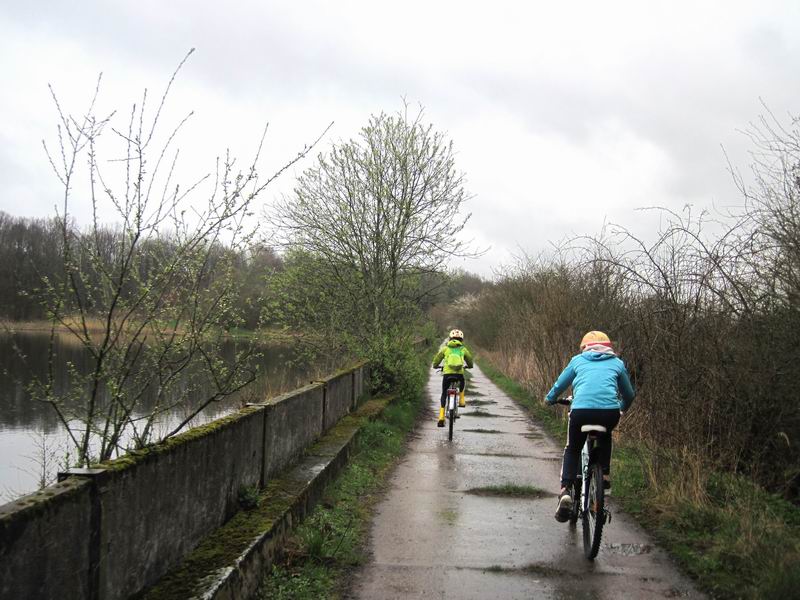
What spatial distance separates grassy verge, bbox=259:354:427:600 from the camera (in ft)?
14.5

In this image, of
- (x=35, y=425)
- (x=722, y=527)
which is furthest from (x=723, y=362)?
(x=35, y=425)

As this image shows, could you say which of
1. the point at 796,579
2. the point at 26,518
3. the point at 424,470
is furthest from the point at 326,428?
the point at 26,518

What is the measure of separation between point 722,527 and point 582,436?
1263 millimetres

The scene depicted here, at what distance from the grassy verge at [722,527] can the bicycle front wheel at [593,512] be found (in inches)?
24.7

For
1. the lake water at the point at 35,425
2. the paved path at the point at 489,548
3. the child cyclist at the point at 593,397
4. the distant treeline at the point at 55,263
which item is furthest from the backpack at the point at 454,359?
the child cyclist at the point at 593,397

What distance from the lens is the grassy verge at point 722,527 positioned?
14.1 feet

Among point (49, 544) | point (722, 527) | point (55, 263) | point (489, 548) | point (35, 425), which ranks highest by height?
point (55, 263)

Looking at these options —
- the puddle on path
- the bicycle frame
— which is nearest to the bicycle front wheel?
the puddle on path

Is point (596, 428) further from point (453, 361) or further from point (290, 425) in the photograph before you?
point (453, 361)

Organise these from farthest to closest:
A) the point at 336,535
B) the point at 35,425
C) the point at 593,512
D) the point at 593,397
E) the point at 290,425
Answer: the point at 35,425, the point at 290,425, the point at 336,535, the point at 593,397, the point at 593,512

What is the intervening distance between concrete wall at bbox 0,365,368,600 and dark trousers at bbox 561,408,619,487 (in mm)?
2528

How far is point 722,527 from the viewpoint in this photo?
212 inches

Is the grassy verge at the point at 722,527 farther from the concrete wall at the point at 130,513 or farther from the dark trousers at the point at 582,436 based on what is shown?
the concrete wall at the point at 130,513

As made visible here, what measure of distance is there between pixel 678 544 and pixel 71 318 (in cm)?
501
